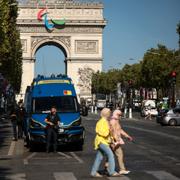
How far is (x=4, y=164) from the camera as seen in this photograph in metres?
21.0

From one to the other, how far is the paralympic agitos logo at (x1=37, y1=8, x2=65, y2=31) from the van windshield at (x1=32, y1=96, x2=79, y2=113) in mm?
115863

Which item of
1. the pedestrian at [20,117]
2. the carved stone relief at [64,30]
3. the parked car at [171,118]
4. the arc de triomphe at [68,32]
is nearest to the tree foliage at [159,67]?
the parked car at [171,118]

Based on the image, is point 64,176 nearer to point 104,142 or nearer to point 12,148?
point 104,142

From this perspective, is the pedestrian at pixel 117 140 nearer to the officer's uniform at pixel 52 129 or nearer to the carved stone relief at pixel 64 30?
the officer's uniform at pixel 52 129

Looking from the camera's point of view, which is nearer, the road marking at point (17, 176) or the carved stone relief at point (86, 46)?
the road marking at point (17, 176)

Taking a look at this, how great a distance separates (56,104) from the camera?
87.4 feet

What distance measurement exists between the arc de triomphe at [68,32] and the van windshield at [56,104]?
115 m

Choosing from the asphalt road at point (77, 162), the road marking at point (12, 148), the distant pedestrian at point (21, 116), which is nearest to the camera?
the asphalt road at point (77, 162)

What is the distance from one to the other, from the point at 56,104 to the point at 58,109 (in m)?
0.28

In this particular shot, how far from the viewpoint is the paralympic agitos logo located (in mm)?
142375

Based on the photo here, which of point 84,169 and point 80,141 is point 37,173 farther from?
point 80,141

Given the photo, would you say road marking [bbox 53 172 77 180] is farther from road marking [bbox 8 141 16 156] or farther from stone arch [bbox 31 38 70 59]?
stone arch [bbox 31 38 70 59]

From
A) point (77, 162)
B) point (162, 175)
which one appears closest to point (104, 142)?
point (162, 175)

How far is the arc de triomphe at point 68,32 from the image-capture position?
14238 cm
